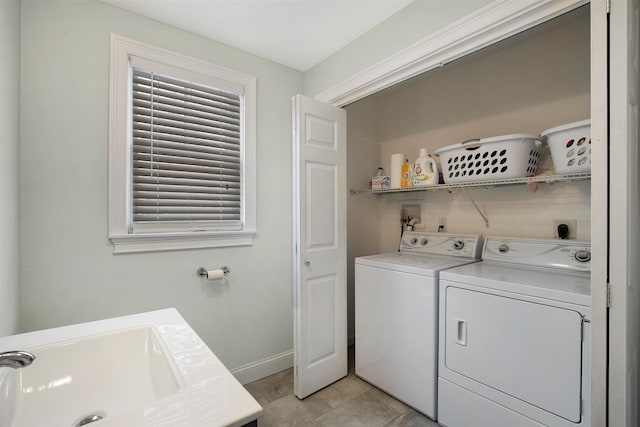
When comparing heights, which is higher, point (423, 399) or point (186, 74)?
point (186, 74)

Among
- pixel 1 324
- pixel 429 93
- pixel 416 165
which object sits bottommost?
pixel 1 324

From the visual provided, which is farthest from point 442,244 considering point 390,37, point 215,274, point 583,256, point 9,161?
point 9,161

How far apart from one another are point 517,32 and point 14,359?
6.83ft

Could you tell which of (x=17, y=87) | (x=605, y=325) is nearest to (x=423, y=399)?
(x=605, y=325)

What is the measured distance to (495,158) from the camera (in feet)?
6.04

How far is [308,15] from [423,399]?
2.45 metres

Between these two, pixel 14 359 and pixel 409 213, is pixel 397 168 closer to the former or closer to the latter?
pixel 409 213

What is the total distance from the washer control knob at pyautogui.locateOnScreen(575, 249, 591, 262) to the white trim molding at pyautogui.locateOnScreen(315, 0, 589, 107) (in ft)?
3.92

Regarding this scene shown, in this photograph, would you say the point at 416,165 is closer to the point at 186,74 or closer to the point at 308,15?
the point at 308,15

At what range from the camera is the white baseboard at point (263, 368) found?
2.19m

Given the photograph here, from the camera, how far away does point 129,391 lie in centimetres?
96

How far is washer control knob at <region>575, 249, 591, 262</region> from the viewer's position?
1602 mm

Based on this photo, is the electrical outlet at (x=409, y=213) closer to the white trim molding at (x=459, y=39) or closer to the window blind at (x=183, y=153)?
the white trim molding at (x=459, y=39)

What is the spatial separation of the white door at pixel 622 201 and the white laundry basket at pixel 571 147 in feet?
1.85
